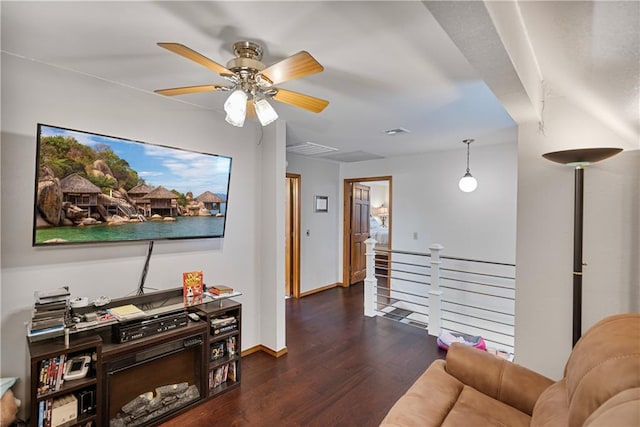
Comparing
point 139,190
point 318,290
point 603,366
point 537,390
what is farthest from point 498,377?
point 318,290

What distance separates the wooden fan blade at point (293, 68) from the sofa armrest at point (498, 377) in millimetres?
1852

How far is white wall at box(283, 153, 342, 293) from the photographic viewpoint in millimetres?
4906

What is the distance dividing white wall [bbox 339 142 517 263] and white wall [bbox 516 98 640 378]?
2.15 m

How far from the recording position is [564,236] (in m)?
1.94

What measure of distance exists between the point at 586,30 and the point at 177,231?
104 inches

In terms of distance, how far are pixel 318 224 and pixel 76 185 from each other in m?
3.67

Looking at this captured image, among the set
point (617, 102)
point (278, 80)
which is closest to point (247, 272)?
point (278, 80)

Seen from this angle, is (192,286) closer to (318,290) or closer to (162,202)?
(162,202)

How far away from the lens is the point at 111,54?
1759 mm

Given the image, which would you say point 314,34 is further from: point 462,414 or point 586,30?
point 462,414

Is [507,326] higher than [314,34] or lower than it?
lower

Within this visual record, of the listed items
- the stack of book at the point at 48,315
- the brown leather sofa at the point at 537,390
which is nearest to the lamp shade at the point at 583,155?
the brown leather sofa at the point at 537,390

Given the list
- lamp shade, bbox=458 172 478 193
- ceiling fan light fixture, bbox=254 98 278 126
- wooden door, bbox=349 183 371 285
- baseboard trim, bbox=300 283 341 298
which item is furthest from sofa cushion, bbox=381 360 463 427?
wooden door, bbox=349 183 371 285

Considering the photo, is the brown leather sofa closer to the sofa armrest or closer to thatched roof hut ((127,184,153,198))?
the sofa armrest
